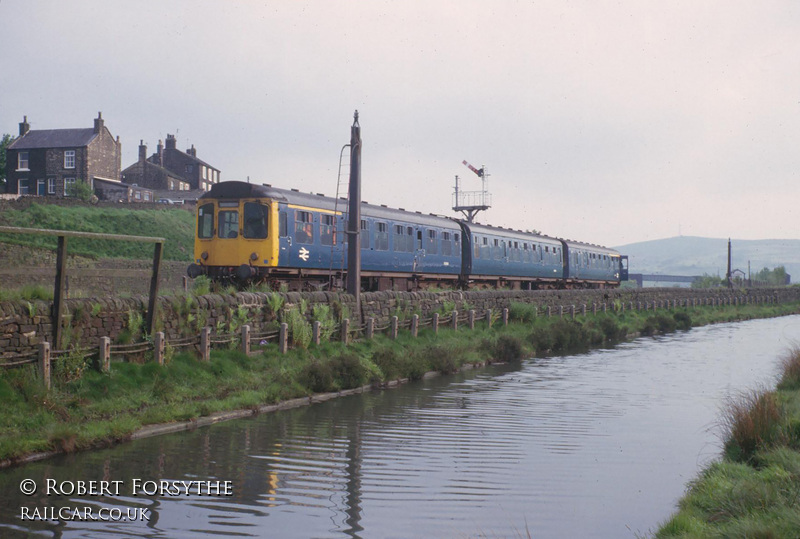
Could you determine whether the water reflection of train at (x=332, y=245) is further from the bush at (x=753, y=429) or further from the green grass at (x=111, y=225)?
the green grass at (x=111, y=225)

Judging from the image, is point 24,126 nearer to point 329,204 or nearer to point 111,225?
point 111,225

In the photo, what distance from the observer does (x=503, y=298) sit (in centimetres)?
3000

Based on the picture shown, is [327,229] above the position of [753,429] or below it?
above

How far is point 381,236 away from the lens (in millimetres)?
26219

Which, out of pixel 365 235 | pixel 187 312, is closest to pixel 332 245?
pixel 365 235

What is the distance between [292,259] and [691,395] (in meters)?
10.5

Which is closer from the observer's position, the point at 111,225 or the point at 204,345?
the point at 204,345

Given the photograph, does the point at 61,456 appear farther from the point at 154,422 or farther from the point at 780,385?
the point at 780,385

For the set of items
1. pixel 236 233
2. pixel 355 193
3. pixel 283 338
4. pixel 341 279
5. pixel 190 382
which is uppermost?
pixel 355 193

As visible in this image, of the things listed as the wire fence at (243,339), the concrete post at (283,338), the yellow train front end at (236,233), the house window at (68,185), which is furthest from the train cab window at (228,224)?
the house window at (68,185)

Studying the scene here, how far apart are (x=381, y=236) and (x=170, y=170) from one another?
65542 mm

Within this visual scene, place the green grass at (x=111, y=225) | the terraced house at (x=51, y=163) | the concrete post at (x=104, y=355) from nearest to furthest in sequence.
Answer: the concrete post at (x=104, y=355) → the green grass at (x=111, y=225) → the terraced house at (x=51, y=163)

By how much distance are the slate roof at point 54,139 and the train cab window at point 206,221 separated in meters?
47.5

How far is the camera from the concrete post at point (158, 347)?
Result: 13258mm
